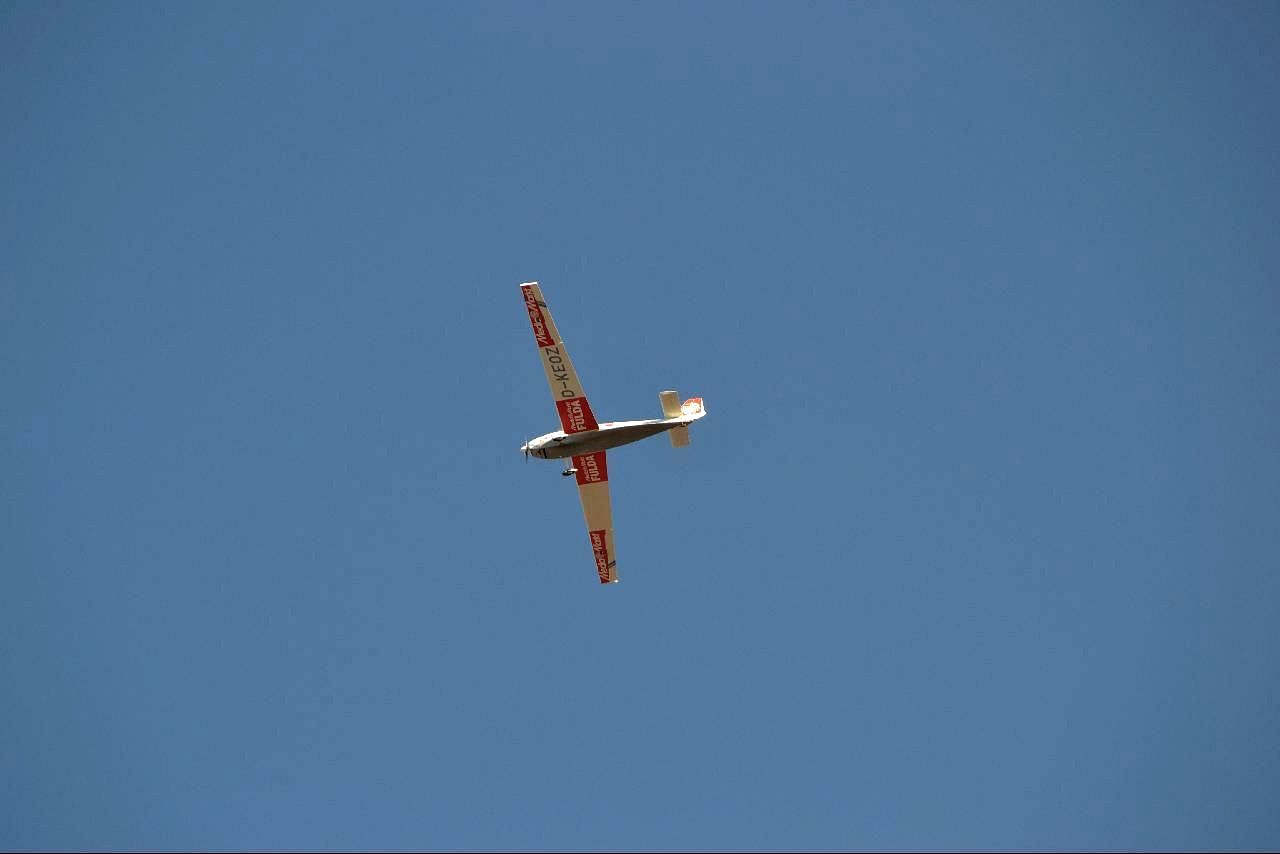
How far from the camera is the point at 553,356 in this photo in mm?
46156

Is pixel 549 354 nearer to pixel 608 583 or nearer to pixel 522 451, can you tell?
pixel 522 451

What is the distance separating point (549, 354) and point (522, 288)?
2.74 metres

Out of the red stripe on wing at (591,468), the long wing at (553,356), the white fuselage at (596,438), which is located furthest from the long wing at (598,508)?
the long wing at (553,356)

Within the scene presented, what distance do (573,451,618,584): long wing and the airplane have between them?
4 cm

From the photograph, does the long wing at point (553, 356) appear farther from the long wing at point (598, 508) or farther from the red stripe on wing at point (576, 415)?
the long wing at point (598, 508)

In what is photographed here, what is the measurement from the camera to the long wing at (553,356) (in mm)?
46031

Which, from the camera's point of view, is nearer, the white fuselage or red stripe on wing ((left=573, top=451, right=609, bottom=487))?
the white fuselage

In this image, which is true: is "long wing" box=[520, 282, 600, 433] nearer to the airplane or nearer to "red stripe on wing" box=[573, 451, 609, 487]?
the airplane

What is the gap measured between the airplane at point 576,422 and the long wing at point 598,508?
0.04 meters

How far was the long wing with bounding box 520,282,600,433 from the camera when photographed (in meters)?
46.0

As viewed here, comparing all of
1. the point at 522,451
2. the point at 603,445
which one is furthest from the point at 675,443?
the point at 522,451

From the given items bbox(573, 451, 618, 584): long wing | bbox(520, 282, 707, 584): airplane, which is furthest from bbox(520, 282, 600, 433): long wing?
bbox(573, 451, 618, 584): long wing

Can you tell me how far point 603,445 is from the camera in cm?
4769

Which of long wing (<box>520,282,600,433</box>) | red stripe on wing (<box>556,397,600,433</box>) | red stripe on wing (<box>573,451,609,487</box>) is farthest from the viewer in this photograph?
red stripe on wing (<box>573,451,609,487</box>)
